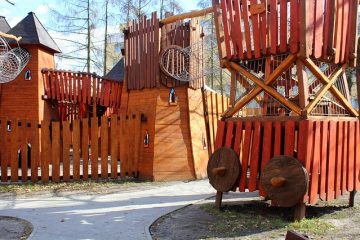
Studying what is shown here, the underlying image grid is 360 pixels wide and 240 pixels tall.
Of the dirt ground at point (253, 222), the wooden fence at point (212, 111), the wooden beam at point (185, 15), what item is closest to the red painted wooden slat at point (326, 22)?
the dirt ground at point (253, 222)

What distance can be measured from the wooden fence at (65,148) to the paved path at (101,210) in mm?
1919

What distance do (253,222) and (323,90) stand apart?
268cm

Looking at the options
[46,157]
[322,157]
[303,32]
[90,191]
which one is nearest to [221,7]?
[303,32]

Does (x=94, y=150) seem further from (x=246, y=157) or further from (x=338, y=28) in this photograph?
(x=338, y=28)

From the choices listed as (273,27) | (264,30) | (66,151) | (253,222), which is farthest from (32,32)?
(253,222)

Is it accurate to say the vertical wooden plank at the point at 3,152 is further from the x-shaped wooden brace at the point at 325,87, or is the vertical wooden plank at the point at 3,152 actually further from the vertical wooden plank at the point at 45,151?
the x-shaped wooden brace at the point at 325,87

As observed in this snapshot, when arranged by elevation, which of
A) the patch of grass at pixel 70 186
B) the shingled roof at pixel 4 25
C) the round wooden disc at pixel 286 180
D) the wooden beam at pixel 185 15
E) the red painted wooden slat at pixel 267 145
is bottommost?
the patch of grass at pixel 70 186

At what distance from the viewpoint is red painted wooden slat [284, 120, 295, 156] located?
7297 millimetres

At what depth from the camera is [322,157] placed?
7.35 meters

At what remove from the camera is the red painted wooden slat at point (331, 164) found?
7484mm

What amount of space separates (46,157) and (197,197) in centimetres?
509

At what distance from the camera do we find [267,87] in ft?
25.6

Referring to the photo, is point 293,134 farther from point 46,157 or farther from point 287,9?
point 46,157

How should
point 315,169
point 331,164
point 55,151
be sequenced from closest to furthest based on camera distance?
point 315,169 < point 331,164 < point 55,151
